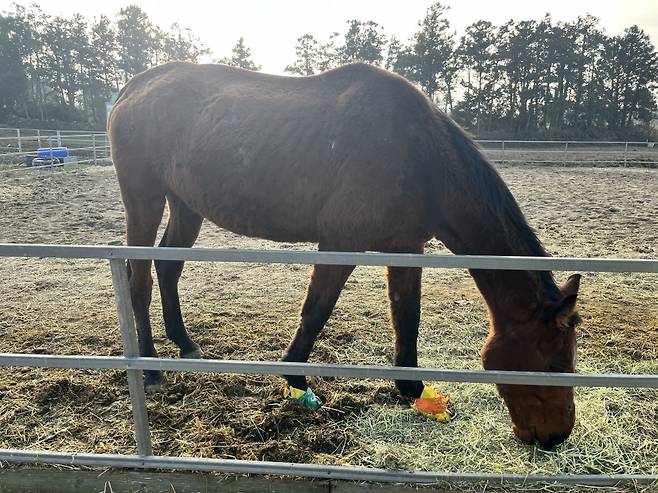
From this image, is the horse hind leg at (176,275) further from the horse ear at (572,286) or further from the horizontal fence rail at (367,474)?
the horse ear at (572,286)

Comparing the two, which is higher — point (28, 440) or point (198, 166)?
point (198, 166)

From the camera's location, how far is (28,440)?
2.85 m

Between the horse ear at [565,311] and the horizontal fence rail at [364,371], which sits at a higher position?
the horse ear at [565,311]

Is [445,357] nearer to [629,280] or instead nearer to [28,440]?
[28,440]

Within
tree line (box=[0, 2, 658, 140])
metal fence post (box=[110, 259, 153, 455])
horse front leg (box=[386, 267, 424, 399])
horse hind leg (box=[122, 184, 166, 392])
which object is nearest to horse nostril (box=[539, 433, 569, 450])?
horse front leg (box=[386, 267, 424, 399])

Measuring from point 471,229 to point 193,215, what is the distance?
2.69 m

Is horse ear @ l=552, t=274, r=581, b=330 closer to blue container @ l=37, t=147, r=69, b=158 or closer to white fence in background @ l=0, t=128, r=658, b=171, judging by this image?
white fence in background @ l=0, t=128, r=658, b=171

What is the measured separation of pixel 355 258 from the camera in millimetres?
2059

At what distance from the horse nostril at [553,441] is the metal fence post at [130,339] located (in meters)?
2.34

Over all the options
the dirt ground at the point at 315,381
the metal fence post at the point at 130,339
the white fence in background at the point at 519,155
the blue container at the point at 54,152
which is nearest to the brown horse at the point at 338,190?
the dirt ground at the point at 315,381

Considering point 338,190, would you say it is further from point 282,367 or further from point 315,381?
point 315,381

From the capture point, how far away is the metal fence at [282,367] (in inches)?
79.1

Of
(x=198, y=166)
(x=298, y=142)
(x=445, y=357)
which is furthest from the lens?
(x=445, y=357)

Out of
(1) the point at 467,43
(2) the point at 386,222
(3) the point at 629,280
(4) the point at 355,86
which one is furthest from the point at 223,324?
(1) the point at 467,43
